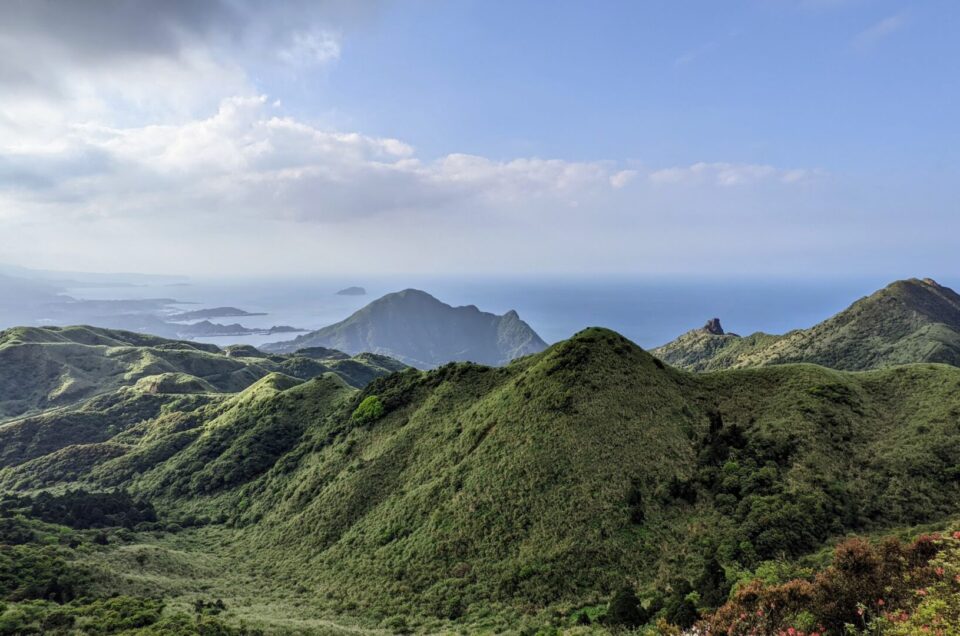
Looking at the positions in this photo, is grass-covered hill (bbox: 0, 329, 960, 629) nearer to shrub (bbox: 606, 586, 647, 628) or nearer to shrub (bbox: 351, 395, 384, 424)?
shrub (bbox: 351, 395, 384, 424)

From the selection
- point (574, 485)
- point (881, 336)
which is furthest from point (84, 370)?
point (881, 336)

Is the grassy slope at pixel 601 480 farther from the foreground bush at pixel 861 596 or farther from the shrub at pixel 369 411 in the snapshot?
the foreground bush at pixel 861 596

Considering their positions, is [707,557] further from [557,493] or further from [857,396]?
[857,396]

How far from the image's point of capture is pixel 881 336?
468ft

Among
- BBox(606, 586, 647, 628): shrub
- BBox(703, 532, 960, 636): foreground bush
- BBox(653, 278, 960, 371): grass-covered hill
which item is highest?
BBox(653, 278, 960, 371): grass-covered hill

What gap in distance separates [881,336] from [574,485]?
16187 centimetres

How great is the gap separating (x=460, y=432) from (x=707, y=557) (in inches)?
1205

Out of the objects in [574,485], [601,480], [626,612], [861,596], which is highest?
[861,596]

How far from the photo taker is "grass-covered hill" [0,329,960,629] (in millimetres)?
32375

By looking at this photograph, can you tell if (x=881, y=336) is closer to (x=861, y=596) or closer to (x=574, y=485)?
(x=574, y=485)

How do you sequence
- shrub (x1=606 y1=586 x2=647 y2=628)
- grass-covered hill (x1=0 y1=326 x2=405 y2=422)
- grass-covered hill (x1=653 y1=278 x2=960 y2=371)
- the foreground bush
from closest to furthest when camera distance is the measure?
the foreground bush → shrub (x1=606 y1=586 x2=647 y2=628) → grass-covered hill (x1=653 y1=278 x2=960 y2=371) → grass-covered hill (x1=0 y1=326 x2=405 y2=422)

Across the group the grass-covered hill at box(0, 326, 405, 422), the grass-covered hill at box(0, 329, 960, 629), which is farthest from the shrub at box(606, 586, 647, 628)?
the grass-covered hill at box(0, 326, 405, 422)

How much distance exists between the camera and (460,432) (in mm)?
54844

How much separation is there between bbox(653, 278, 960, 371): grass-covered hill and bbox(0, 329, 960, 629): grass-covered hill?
9755 cm
